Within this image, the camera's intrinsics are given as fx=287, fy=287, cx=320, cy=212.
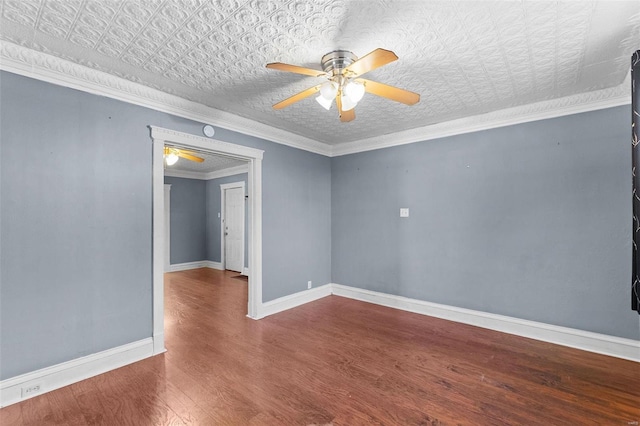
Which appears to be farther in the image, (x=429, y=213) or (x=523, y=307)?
(x=429, y=213)

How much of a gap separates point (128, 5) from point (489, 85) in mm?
2952

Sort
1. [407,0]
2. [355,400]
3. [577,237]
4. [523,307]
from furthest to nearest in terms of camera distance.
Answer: [523,307] < [577,237] < [355,400] < [407,0]

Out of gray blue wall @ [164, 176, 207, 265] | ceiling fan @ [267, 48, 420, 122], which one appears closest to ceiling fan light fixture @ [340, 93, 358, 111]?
ceiling fan @ [267, 48, 420, 122]

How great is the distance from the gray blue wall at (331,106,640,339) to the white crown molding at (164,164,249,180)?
11.4 ft

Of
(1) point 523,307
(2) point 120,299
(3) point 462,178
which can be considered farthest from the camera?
(3) point 462,178

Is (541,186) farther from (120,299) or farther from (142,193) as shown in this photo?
(120,299)

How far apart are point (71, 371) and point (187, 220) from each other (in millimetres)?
5590

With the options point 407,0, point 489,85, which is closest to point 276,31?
A: point 407,0

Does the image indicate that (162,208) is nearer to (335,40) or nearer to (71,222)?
(71,222)

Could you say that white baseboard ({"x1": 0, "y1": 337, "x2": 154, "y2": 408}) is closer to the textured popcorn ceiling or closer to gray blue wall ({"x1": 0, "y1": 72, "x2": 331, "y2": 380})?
gray blue wall ({"x1": 0, "y1": 72, "x2": 331, "y2": 380})

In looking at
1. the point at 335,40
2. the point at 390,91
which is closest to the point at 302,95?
the point at 335,40

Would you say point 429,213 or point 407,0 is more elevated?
point 407,0

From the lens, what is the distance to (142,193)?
9.11 feet

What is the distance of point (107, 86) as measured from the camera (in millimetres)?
2537
